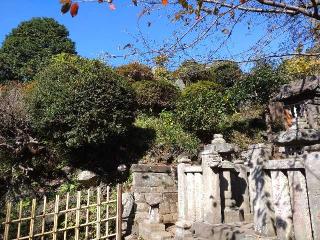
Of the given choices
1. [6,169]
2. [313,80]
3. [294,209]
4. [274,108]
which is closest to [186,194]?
[294,209]

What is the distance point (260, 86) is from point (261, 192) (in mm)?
12006

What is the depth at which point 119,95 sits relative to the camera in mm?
11102

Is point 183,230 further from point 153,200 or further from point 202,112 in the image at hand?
point 202,112

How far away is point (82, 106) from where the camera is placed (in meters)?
10.6

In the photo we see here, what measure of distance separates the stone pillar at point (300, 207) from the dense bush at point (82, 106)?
7215 mm

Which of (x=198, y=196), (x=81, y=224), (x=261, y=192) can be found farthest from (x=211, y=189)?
(x=81, y=224)

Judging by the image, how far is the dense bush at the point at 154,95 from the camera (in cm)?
1547

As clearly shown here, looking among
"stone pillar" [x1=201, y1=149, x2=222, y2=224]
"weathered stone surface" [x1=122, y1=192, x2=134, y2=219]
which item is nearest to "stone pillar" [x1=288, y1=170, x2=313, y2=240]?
"stone pillar" [x1=201, y1=149, x2=222, y2=224]

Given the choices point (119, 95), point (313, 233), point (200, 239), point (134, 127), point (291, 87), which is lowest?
point (200, 239)

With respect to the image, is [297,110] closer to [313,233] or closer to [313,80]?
[313,80]

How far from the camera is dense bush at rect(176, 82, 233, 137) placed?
13.1m

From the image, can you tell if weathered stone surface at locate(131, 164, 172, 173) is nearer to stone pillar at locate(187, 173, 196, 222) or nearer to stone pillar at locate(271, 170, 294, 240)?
stone pillar at locate(187, 173, 196, 222)

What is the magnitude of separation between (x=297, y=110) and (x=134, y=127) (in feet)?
23.0

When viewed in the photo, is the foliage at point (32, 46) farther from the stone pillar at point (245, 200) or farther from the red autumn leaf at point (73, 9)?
the red autumn leaf at point (73, 9)
